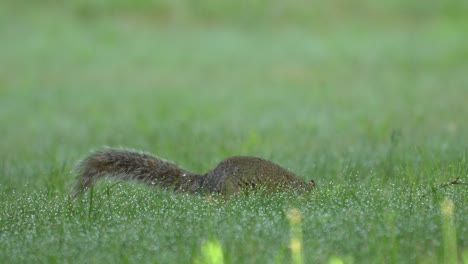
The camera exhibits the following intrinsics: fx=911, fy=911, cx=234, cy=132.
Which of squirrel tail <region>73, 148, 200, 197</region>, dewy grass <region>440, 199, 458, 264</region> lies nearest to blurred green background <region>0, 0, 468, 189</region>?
squirrel tail <region>73, 148, 200, 197</region>

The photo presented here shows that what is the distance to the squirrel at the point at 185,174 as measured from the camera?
648cm

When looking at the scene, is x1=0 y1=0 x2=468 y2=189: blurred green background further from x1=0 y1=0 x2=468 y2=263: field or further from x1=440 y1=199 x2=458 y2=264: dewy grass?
x1=440 y1=199 x2=458 y2=264: dewy grass

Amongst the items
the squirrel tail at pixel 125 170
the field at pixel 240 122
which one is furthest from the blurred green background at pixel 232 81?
the squirrel tail at pixel 125 170

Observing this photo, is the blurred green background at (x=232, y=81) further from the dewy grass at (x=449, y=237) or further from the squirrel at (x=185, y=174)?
the dewy grass at (x=449, y=237)

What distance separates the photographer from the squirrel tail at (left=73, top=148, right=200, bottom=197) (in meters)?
6.91

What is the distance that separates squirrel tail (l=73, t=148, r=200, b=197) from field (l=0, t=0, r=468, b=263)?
14 cm

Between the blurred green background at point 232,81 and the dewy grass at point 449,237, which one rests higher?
the blurred green background at point 232,81

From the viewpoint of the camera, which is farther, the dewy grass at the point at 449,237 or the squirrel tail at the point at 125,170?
the squirrel tail at the point at 125,170

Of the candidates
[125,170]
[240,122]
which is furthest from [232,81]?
[125,170]

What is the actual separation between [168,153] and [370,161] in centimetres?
306

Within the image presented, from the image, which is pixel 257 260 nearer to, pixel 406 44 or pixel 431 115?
pixel 431 115

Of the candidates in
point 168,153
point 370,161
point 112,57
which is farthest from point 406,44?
point 370,161

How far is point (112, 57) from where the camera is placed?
75.5 ft

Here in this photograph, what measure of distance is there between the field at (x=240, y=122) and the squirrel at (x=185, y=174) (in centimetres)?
16
